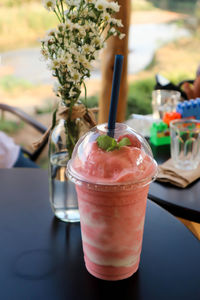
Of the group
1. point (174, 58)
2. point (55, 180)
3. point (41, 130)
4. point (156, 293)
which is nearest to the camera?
point (156, 293)

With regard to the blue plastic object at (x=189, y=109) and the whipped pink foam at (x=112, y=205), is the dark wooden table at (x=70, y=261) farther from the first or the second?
the blue plastic object at (x=189, y=109)

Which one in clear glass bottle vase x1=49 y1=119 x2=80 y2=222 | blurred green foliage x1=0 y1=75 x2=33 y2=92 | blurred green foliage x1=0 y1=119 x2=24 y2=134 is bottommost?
blurred green foliage x1=0 y1=119 x2=24 y2=134

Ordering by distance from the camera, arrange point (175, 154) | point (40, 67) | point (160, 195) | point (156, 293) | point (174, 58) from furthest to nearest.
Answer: point (174, 58) < point (40, 67) < point (175, 154) < point (160, 195) < point (156, 293)

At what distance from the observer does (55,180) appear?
109 centimetres

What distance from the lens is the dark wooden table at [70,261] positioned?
0.84m

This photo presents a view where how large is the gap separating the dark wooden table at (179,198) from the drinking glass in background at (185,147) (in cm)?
11

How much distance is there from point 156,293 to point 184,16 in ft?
23.8

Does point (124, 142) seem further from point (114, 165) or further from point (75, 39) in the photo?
point (75, 39)

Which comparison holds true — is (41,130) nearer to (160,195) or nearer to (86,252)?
(160,195)

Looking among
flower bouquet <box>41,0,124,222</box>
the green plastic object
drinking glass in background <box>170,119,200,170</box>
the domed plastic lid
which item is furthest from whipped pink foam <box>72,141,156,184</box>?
the green plastic object

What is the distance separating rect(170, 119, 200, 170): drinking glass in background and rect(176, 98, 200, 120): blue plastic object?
30cm

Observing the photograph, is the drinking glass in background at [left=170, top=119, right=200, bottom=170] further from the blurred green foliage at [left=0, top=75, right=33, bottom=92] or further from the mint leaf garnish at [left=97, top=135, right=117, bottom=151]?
the blurred green foliage at [left=0, top=75, right=33, bottom=92]

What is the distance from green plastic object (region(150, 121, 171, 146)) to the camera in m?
1.64

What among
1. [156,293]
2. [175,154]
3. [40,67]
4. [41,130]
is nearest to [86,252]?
[156,293]
